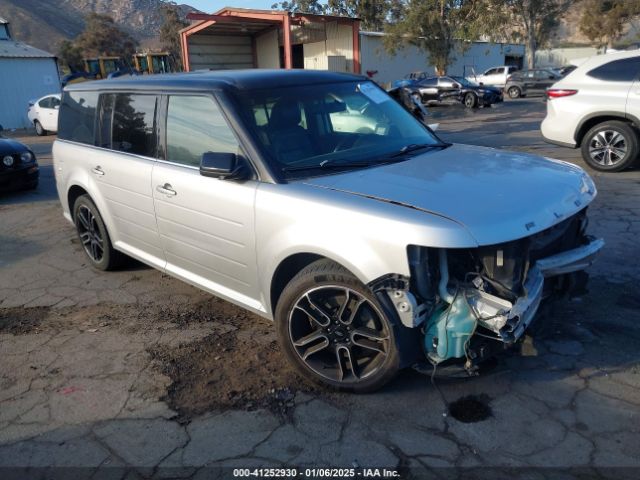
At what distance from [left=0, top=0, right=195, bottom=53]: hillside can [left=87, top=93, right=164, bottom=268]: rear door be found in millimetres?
76536

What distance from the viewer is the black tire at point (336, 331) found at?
2809 millimetres

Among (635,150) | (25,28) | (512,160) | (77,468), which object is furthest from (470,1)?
(25,28)

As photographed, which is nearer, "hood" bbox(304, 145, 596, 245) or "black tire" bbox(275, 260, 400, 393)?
"hood" bbox(304, 145, 596, 245)

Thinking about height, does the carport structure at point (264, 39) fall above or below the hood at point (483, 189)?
above

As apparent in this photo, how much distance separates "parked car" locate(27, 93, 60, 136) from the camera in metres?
18.6

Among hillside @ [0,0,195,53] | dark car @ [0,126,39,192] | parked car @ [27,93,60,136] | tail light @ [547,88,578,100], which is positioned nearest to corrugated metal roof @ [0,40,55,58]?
parked car @ [27,93,60,136]

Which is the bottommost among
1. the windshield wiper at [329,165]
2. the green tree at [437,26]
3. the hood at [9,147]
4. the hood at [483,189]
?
the hood at [9,147]

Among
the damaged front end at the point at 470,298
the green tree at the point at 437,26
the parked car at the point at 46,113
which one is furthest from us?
the green tree at the point at 437,26

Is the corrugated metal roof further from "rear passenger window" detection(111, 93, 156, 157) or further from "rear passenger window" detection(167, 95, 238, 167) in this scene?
"rear passenger window" detection(167, 95, 238, 167)

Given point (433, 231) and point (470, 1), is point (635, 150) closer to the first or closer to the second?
point (433, 231)

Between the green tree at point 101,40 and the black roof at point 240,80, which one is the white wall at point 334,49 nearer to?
the black roof at point 240,80

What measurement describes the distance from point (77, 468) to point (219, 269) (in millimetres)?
1474

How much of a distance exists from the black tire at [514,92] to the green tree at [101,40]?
4891 centimetres

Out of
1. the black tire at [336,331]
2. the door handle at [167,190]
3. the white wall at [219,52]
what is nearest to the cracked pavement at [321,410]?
the black tire at [336,331]
